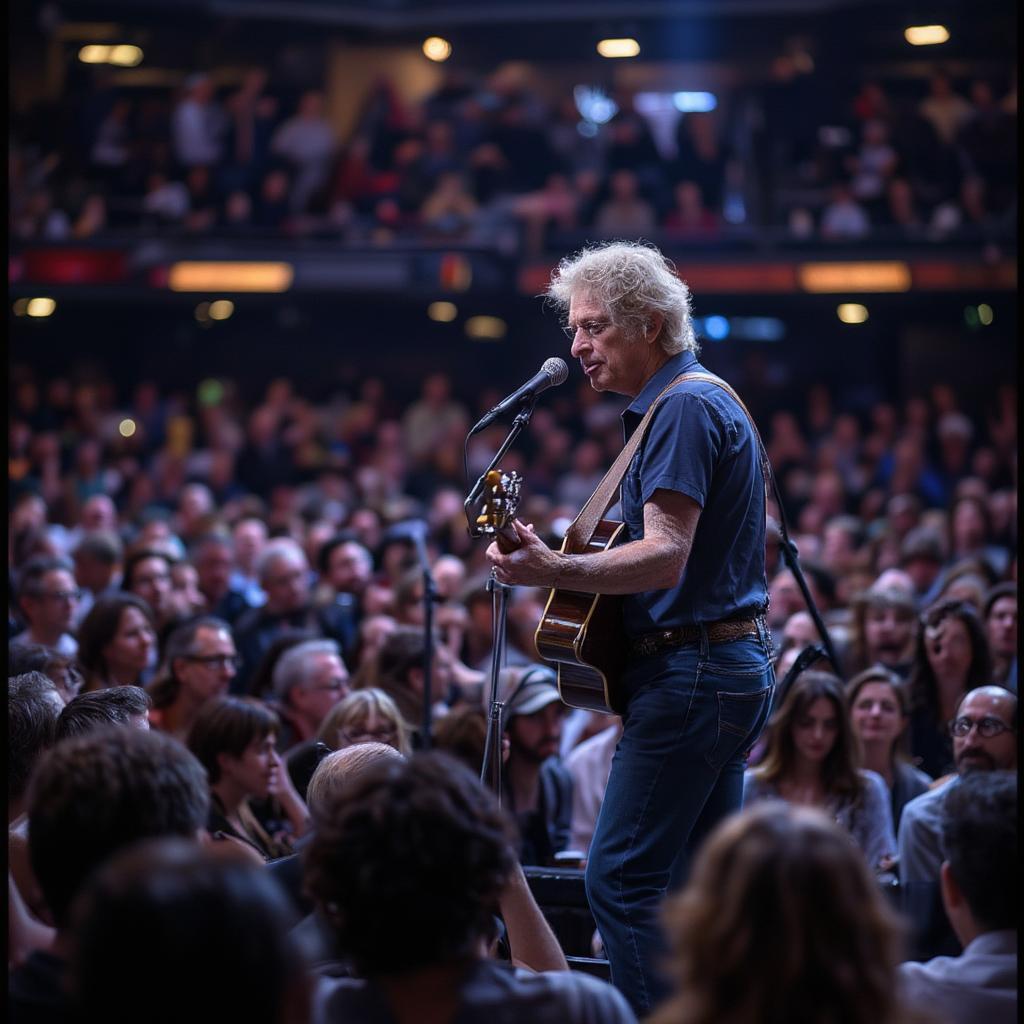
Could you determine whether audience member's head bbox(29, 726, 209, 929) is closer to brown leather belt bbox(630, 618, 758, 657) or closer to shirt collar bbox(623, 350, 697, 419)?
Answer: brown leather belt bbox(630, 618, 758, 657)

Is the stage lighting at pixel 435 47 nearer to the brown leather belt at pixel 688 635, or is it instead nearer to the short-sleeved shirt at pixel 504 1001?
the brown leather belt at pixel 688 635

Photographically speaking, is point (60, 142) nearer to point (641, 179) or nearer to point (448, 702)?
point (641, 179)

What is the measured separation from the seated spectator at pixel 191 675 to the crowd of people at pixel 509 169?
795cm

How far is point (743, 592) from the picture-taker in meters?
3.26

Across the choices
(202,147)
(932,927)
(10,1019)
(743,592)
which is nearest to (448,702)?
(932,927)

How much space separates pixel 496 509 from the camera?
3.10 metres

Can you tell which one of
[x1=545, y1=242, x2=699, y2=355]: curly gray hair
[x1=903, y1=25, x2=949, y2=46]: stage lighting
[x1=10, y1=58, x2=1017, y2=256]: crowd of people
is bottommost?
[x1=545, y1=242, x2=699, y2=355]: curly gray hair

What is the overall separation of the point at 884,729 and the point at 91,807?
3.76m

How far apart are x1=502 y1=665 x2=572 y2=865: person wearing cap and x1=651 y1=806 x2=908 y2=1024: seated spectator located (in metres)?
3.49

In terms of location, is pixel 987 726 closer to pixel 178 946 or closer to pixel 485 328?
pixel 178 946

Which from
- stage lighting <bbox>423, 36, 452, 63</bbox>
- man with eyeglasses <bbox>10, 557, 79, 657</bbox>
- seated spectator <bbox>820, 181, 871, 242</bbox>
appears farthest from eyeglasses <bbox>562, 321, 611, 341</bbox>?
stage lighting <bbox>423, 36, 452, 63</bbox>

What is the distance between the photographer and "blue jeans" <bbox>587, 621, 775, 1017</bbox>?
307 centimetres

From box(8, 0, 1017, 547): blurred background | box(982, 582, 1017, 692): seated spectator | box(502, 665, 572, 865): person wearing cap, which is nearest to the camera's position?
box(502, 665, 572, 865): person wearing cap

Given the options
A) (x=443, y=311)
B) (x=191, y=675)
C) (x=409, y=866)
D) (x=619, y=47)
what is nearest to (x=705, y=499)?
(x=409, y=866)
